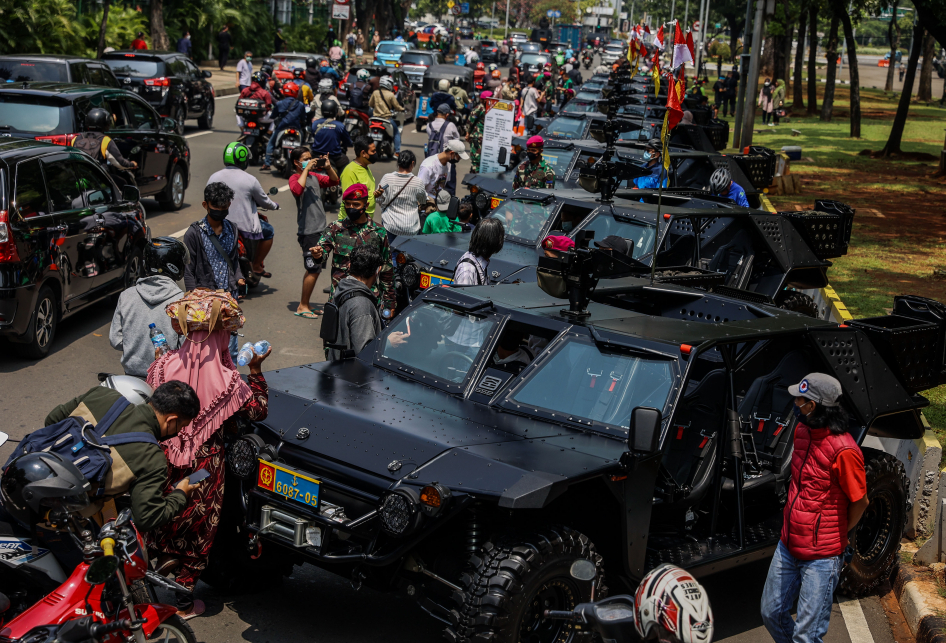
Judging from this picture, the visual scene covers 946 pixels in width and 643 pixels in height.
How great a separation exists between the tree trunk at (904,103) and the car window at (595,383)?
22.7 metres

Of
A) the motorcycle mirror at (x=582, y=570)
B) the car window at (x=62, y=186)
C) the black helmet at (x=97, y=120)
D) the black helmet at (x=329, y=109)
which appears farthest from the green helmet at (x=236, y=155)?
the motorcycle mirror at (x=582, y=570)

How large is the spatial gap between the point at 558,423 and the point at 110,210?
6628mm

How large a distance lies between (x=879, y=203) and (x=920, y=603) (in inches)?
677

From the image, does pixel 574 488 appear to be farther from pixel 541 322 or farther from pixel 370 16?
pixel 370 16

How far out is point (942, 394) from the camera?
1027 centimetres

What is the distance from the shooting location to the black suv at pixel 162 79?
74.7ft

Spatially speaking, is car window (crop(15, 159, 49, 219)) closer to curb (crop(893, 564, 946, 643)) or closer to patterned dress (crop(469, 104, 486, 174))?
curb (crop(893, 564, 946, 643))

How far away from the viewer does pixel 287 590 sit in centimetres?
597

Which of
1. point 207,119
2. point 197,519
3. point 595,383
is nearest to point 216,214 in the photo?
point 197,519

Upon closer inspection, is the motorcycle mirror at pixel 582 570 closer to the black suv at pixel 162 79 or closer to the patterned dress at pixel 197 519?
the patterned dress at pixel 197 519

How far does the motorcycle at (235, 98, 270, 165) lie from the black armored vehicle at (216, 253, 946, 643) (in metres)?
14.7

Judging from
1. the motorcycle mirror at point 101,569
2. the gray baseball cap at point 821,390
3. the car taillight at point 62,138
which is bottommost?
the motorcycle mirror at point 101,569

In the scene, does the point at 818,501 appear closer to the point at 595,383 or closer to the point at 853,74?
the point at 595,383

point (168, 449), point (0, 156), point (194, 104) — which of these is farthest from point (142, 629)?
point (194, 104)
